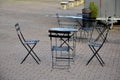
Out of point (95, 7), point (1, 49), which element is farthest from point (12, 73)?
point (95, 7)

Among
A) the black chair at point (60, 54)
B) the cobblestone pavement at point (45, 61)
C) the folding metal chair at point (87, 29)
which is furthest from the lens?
the folding metal chair at point (87, 29)

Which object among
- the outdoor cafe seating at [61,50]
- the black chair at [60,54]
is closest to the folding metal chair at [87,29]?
the outdoor cafe seating at [61,50]

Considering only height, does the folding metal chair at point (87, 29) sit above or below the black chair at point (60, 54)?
below

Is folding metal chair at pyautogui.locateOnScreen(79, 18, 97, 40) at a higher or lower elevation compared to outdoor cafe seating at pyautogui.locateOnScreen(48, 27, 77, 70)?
lower

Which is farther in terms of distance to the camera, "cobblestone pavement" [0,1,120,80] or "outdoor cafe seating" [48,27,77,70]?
"outdoor cafe seating" [48,27,77,70]

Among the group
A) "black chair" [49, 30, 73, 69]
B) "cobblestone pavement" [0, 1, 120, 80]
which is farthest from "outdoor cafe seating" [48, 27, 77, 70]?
"cobblestone pavement" [0, 1, 120, 80]

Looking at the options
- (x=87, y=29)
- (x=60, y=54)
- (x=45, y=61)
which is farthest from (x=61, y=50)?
(x=87, y=29)

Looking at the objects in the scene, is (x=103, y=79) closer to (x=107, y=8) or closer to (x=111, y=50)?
→ (x=111, y=50)

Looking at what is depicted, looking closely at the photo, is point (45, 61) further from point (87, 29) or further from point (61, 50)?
point (87, 29)

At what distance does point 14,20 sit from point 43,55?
8.67 m

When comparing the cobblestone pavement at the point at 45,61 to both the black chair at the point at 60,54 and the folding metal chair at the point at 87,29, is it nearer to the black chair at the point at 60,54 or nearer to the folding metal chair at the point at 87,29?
the black chair at the point at 60,54

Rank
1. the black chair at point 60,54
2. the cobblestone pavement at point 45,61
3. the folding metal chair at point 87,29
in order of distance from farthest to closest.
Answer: the folding metal chair at point 87,29 → the black chair at point 60,54 → the cobblestone pavement at point 45,61

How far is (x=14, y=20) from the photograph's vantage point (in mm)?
19234

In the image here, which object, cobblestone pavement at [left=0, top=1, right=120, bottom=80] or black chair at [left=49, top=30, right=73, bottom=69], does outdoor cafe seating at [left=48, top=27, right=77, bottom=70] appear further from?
cobblestone pavement at [left=0, top=1, right=120, bottom=80]
